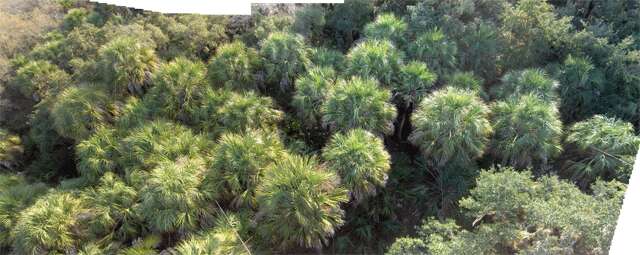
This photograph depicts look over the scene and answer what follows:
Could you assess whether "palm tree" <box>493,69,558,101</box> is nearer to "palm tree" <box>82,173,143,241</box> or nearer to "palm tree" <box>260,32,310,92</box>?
"palm tree" <box>260,32,310,92</box>

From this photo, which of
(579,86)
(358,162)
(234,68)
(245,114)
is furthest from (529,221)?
(234,68)

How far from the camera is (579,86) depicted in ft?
45.9

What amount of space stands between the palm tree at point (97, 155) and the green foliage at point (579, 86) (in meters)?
13.8

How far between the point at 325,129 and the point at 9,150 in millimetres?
11263

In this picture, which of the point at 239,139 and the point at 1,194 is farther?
the point at 1,194

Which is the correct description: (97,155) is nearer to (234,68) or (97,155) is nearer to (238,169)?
(238,169)

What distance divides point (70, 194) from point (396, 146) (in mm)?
9774

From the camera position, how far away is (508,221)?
1035 centimetres

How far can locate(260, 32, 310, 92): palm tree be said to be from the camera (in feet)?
47.8

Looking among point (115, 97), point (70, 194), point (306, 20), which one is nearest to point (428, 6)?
point (306, 20)

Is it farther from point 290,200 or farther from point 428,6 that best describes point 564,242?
point 428,6

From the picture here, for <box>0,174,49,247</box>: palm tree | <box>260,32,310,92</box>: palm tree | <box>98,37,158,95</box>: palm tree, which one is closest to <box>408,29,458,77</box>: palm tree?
<box>260,32,310,92</box>: palm tree

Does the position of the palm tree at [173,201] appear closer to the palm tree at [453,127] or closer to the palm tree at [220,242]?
the palm tree at [220,242]

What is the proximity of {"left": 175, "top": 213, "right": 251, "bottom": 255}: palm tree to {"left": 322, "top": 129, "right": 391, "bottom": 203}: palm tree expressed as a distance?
2803 mm
